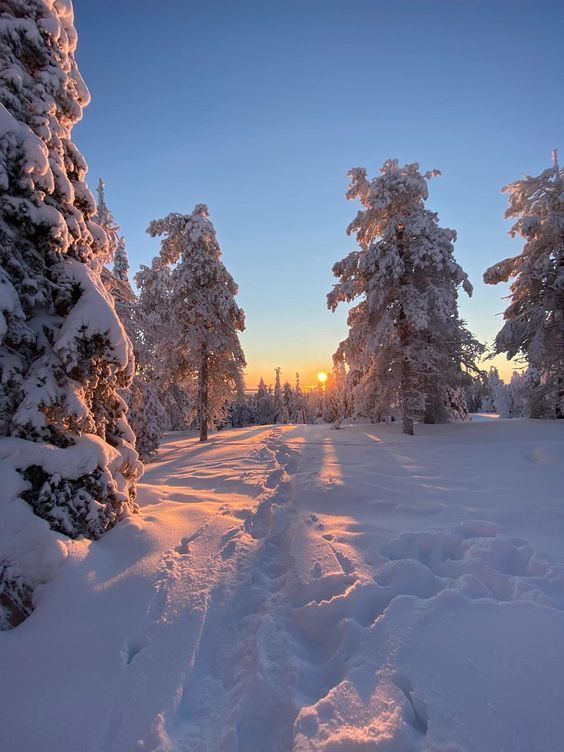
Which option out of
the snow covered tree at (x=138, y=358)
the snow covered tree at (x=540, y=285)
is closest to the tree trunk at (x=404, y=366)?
the snow covered tree at (x=540, y=285)

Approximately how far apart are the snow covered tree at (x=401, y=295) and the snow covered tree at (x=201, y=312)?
541 centimetres

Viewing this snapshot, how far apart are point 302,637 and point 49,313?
4083 mm

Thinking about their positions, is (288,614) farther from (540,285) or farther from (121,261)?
(121,261)

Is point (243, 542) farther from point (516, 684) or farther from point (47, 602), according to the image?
point (516, 684)

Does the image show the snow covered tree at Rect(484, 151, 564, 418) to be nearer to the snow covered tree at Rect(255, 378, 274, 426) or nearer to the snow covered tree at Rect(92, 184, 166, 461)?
the snow covered tree at Rect(92, 184, 166, 461)

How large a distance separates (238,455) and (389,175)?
10.9m

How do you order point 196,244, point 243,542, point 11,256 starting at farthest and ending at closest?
point 196,244, point 243,542, point 11,256

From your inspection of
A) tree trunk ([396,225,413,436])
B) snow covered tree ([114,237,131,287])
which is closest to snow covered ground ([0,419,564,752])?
tree trunk ([396,225,413,436])

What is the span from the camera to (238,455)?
35.4 ft

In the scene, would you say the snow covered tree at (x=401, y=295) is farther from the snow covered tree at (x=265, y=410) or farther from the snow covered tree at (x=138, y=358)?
the snow covered tree at (x=265, y=410)

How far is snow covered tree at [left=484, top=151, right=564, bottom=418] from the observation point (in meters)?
11.7

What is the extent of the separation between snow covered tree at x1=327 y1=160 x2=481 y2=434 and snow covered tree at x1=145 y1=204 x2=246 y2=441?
5.41 m

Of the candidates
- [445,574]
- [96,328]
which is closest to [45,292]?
[96,328]

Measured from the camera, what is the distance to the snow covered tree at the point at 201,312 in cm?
1589
